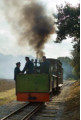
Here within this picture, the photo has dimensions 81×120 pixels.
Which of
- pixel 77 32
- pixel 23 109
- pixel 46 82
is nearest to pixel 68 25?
pixel 77 32

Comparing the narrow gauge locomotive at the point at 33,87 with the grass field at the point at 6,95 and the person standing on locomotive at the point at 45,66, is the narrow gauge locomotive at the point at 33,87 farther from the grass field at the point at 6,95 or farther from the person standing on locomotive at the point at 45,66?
the grass field at the point at 6,95

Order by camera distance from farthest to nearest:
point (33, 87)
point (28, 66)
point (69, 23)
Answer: point (69, 23), point (28, 66), point (33, 87)

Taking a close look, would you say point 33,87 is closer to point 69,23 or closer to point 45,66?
point 45,66

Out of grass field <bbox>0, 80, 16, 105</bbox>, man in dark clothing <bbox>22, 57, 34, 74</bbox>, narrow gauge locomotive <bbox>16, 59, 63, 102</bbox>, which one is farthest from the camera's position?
grass field <bbox>0, 80, 16, 105</bbox>

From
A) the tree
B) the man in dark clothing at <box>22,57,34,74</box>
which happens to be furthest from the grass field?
the tree

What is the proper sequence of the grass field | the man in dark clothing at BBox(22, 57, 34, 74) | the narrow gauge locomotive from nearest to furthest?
1. the narrow gauge locomotive
2. the man in dark clothing at BBox(22, 57, 34, 74)
3. the grass field

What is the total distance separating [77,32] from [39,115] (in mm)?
10202

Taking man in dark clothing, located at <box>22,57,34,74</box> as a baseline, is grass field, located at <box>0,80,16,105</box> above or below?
below

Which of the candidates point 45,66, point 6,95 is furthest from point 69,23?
point 6,95

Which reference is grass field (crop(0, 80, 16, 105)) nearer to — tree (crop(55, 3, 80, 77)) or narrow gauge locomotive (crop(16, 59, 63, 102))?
narrow gauge locomotive (crop(16, 59, 63, 102))

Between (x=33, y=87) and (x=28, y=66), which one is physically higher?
(x=28, y=66)

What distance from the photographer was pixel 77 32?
20.3 m

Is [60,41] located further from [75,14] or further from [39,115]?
[39,115]

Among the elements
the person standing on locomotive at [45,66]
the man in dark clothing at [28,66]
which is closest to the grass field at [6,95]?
the man in dark clothing at [28,66]
